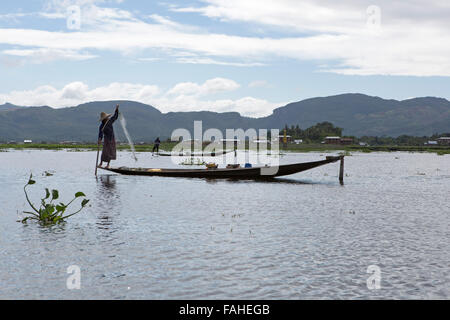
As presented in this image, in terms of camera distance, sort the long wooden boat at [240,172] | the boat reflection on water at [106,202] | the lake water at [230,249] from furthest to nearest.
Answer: the long wooden boat at [240,172], the boat reflection on water at [106,202], the lake water at [230,249]

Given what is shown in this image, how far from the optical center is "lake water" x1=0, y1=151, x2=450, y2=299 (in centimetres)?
1079

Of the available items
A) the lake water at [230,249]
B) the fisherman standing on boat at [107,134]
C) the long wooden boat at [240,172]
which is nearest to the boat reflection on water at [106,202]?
the lake water at [230,249]

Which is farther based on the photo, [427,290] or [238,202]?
[238,202]

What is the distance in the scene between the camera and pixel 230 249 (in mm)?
14562

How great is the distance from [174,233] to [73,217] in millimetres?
5465

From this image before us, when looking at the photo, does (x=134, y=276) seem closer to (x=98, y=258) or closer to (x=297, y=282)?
(x=98, y=258)

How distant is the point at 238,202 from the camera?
26.0 meters

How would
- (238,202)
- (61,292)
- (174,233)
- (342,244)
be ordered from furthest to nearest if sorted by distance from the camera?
(238,202) < (174,233) < (342,244) < (61,292)

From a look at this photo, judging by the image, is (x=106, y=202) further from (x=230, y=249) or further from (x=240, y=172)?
(x=240, y=172)

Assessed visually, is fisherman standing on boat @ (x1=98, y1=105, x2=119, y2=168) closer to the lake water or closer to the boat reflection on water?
the boat reflection on water

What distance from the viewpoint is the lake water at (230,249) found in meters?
10.8

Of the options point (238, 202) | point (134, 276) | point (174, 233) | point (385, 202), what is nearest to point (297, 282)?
point (134, 276)

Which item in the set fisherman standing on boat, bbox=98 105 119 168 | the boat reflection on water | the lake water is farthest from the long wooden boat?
the lake water

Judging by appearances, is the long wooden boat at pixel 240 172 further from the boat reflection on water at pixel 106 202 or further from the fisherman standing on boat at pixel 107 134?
the boat reflection on water at pixel 106 202
